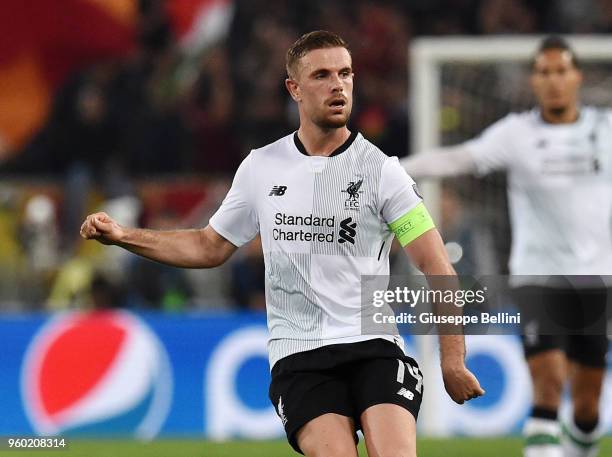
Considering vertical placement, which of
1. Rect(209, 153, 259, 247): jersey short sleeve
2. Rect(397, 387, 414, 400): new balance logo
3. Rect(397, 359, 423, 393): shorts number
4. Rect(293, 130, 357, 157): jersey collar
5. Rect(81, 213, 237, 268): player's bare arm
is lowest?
Rect(397, 387, 414, 400): new balance logo

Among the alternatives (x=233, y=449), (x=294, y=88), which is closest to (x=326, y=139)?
(x=294, y=88)

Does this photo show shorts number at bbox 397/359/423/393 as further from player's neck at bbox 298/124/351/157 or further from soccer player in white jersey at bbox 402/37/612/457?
soccer player in white jersey at bbox 402/37/612/457

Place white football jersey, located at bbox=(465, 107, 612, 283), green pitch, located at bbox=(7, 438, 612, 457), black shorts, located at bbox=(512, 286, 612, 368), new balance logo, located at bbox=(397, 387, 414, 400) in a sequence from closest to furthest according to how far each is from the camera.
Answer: new balance logo, located at bbox=(397, 387, 414, 400)
black shorts, located at bbox=(512, 286, 612, 368)
white football jersey, located at bbox=(465, 107, 612, 283)
green pitch, located at bbox=(7, 438, 612, 457)

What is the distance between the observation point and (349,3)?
17.3m


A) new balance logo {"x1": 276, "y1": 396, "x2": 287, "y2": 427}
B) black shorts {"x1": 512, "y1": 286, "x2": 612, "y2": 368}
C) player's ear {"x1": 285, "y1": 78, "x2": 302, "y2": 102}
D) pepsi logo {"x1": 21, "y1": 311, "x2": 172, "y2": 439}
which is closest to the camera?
new balance logo {"x1": 276, "y1": 396, "x2": 287, "y2": 427}

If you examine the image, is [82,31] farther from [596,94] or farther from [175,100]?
[596,94]

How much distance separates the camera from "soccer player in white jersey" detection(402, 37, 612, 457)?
26.6 feet

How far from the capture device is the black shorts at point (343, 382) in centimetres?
570

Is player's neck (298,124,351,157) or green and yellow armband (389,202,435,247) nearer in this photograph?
green and yellow armband (389,202,435,247)

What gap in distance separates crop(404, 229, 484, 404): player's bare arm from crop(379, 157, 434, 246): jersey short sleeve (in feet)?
0.13

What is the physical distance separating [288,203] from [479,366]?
6123 mm

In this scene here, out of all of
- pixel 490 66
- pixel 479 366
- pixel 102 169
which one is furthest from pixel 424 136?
pixel 102 169

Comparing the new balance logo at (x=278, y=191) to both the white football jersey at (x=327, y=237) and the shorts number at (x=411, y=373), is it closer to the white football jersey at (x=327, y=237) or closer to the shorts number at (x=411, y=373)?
the white football jersey at (x=327, y=237)

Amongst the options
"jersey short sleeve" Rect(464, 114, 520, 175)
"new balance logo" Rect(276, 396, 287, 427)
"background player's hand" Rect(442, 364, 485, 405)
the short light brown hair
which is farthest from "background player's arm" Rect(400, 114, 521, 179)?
"background player's hand" Rect(442, 364, 485, 405)
